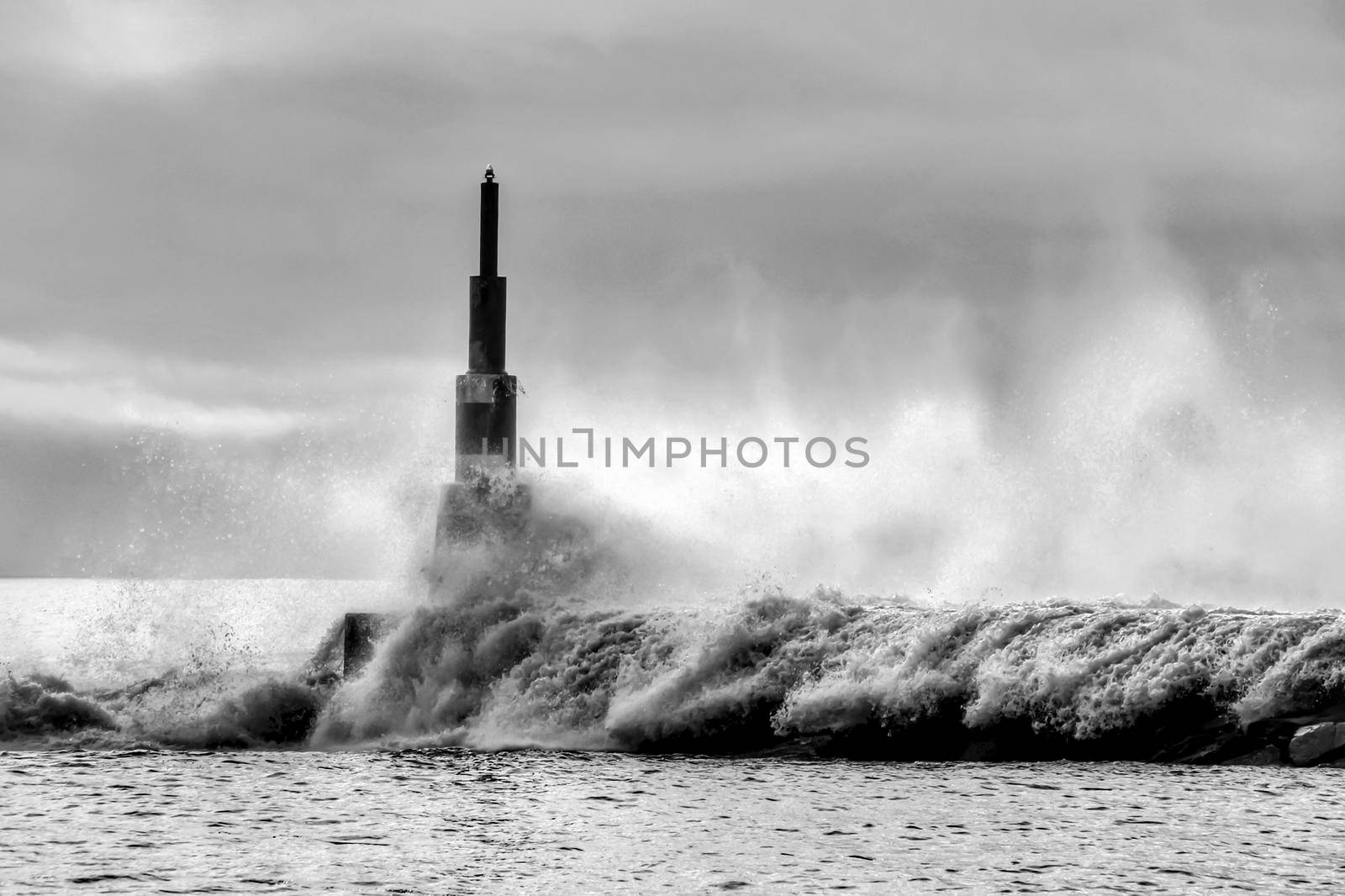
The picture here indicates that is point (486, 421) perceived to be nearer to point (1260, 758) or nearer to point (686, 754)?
point (686, 754)

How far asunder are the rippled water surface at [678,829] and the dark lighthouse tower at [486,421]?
13.0 metres

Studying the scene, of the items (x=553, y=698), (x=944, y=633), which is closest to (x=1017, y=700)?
(x=944, y=633)

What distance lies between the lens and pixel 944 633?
24.3 m

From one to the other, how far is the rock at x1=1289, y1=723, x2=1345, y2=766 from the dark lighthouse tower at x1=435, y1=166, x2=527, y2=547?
1949 cm

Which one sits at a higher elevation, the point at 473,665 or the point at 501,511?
the point at 501,511

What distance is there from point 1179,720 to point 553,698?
→ 10.7 m

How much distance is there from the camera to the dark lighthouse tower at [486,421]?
36.1 meters

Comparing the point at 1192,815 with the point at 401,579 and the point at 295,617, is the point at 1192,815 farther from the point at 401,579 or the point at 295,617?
the point at 295,617

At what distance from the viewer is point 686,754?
24453mm

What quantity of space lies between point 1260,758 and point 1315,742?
2.39 ft

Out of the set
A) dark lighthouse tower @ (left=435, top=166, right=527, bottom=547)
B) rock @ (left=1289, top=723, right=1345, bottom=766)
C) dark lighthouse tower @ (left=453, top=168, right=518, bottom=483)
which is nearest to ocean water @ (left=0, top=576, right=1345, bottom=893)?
rock @ (left=1289, top=723, right=1345, bottom=766)

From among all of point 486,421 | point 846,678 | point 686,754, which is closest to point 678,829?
point 686,754

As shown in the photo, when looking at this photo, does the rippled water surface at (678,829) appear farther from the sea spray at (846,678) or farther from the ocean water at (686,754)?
the sea spray at (846,678)

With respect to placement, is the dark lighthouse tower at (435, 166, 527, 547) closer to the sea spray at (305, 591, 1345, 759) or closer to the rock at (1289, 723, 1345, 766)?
the sea spray at (305, 591, 1345, 759)
